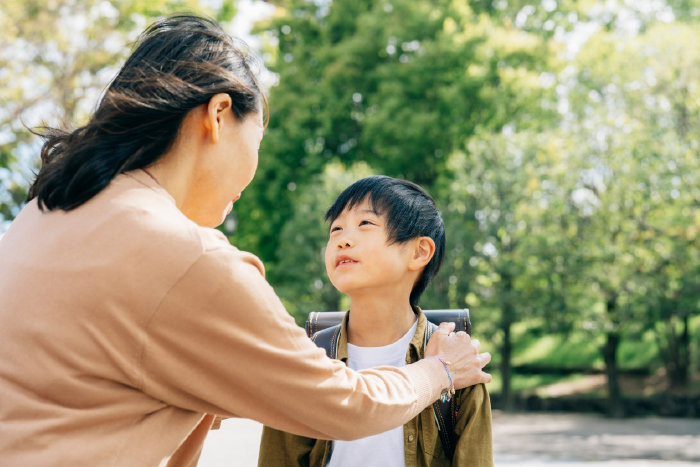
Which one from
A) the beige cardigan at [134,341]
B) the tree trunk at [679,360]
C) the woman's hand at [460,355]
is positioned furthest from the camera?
the tree trunk at [679,360]

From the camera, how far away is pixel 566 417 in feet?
64.2

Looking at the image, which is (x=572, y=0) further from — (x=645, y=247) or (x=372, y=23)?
(x=645, y=247)

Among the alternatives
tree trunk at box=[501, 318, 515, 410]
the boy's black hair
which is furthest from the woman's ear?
tree trunk at box=[501, 318, 515, 410]

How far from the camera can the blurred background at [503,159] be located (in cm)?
1783

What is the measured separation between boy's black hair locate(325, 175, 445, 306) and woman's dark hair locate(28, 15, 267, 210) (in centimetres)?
92

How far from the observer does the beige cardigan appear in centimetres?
169

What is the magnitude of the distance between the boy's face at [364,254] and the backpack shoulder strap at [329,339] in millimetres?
230

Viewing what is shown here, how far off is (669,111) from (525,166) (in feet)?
12.4

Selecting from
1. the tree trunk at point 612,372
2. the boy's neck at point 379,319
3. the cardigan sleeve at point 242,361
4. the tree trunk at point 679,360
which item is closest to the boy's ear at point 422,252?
the boy's neck at point 379,319

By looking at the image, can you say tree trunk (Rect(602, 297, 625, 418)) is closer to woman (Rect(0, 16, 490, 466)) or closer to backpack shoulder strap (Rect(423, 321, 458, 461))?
backpack shoulder strap (Rect(423, 321, 458, 461))

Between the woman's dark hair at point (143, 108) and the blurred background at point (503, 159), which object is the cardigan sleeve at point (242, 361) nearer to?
the woman's dark hair at point (143, 108)

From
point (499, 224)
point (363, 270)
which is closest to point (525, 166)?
point (499, 224)

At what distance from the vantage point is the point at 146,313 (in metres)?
1.69

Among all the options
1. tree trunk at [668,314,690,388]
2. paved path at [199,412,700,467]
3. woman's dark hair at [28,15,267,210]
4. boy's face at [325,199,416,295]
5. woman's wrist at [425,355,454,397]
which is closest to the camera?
woman's dark hair at [28,15,267,210]
